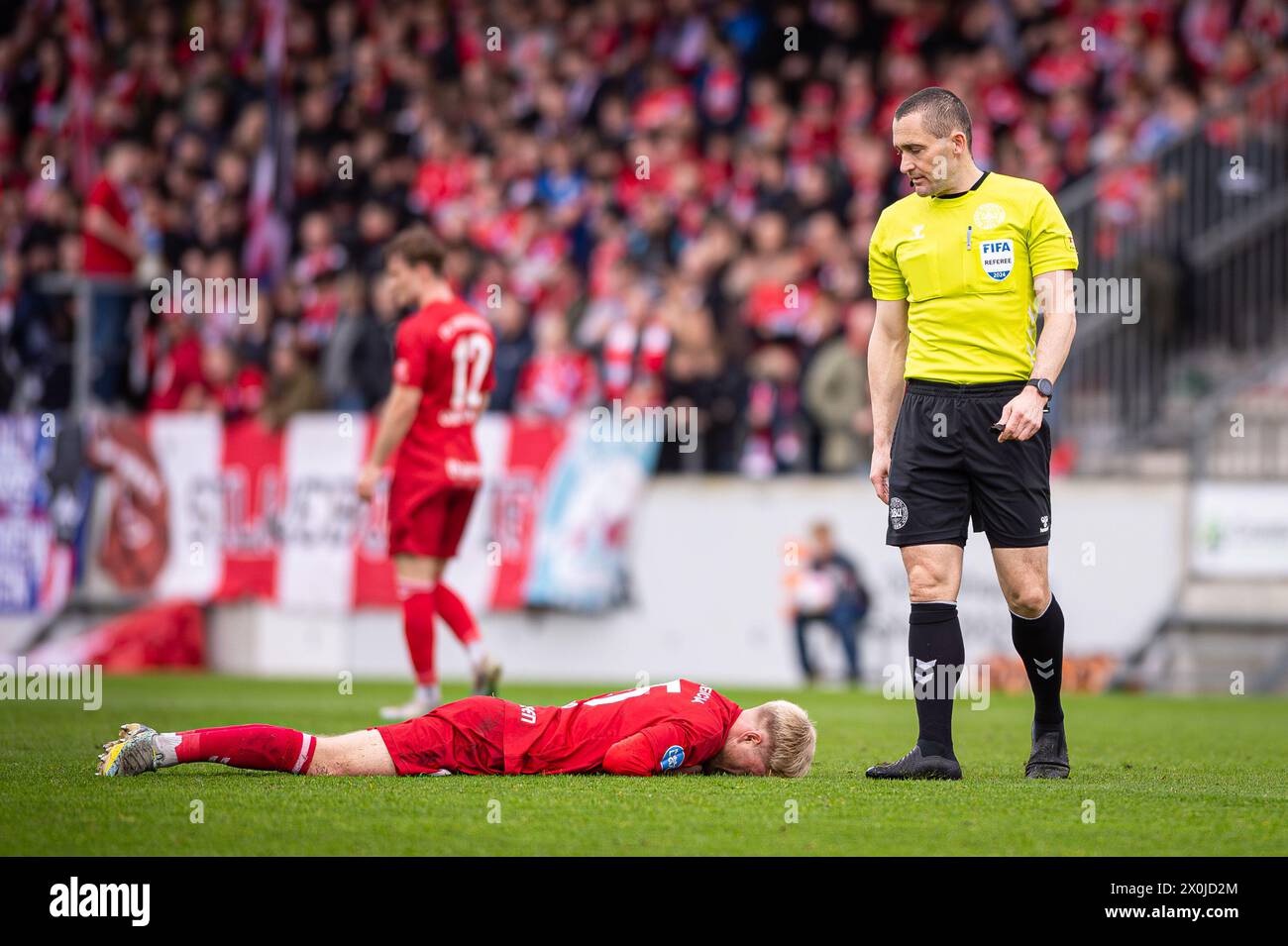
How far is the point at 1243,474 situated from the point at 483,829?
33.7 feet

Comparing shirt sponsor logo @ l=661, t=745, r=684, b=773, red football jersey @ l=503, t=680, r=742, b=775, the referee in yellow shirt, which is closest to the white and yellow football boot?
red football jersey @ l=503, t=680, r=742, b=775

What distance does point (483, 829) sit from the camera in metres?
5.40

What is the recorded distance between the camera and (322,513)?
15992 millimetres

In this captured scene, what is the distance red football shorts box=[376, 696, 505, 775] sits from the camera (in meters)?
6.53

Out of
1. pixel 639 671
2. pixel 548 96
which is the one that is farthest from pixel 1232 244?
pixel 548 96

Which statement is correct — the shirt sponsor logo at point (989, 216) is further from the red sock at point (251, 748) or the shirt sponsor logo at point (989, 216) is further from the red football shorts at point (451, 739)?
the red sock at point (251, 748)

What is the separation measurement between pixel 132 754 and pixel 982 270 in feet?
11.2

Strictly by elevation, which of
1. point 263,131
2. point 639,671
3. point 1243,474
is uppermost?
point 263,131

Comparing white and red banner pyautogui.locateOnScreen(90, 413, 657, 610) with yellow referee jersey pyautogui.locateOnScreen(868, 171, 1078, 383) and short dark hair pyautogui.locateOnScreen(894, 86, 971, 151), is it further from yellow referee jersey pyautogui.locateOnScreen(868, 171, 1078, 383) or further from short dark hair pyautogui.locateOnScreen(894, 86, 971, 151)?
short dark hair pyautogui.locateOnScreen(894, 86, 971, 151)

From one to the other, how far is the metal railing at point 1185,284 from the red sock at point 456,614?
6604 millimetres

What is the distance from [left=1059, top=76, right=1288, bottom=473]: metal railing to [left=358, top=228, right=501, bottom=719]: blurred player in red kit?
6580 mm

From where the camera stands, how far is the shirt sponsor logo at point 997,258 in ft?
21.7
